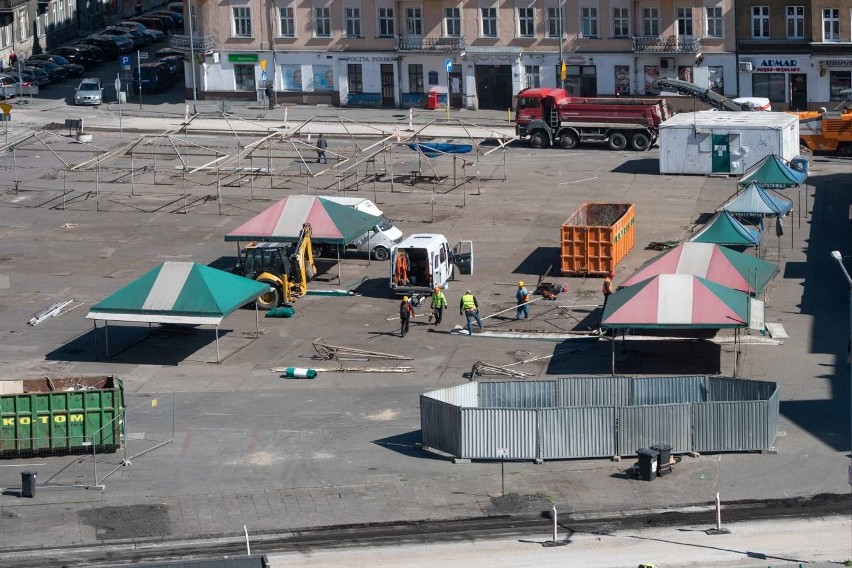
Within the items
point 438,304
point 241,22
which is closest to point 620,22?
point 241,22

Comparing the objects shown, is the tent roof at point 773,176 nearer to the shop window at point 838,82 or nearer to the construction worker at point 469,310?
the construction worker at point 469,310

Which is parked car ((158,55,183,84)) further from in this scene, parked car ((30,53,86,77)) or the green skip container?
the green skip container

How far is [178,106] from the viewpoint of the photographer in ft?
304

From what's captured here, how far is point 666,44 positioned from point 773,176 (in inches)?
969

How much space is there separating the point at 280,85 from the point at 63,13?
1008 inches

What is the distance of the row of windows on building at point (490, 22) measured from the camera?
85188 mm

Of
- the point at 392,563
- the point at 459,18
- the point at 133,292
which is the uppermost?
the point at 459,18

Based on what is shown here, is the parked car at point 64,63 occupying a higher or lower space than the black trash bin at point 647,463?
Result: higher

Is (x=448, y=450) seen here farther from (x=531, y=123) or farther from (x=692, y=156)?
(x=531, y=123)

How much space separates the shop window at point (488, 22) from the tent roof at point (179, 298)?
44152 millimetres

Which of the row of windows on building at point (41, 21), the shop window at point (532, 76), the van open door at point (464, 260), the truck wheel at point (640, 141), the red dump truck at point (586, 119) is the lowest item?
the van open door at point (464, 260)

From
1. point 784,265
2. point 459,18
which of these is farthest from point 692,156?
point 459,18

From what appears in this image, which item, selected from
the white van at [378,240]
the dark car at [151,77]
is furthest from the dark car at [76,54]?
the white van at [378,240]

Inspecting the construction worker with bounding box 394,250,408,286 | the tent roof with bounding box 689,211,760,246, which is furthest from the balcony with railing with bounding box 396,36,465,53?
the construction worker with bounding box 394,250,408,286
